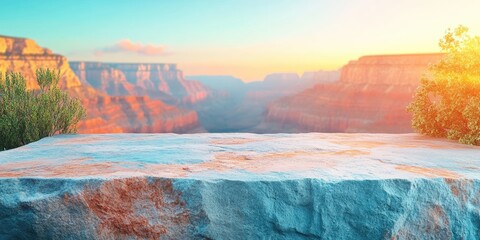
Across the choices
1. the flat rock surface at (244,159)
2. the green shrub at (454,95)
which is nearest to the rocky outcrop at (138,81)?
the green shrub at (454,95)

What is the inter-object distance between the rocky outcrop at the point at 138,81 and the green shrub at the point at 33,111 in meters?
136

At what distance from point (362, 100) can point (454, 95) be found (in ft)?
228

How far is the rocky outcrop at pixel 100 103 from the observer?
240 feet

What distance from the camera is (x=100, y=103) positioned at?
7775 cm

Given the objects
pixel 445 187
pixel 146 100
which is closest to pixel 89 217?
pixel 445 187

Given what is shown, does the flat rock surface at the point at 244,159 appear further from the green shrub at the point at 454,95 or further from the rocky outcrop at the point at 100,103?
the rocky outcrop at the point at 100,103

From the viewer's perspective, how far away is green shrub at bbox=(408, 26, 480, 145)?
7.81m

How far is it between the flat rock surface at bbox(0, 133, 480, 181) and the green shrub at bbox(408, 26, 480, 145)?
0.98m

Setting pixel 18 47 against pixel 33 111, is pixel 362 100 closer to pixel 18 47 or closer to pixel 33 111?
pixel 33 111

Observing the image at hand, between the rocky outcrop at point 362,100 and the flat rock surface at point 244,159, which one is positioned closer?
the flat rock surface at point 244,159

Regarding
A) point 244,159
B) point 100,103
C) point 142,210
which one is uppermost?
point 244,159

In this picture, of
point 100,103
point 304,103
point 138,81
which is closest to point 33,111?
point 100,103

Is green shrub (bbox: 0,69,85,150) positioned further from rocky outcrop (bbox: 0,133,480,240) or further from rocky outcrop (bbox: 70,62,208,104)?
rocky outcrop (bbox: 70,62,208,104)

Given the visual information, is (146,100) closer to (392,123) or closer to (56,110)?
(392,123)
